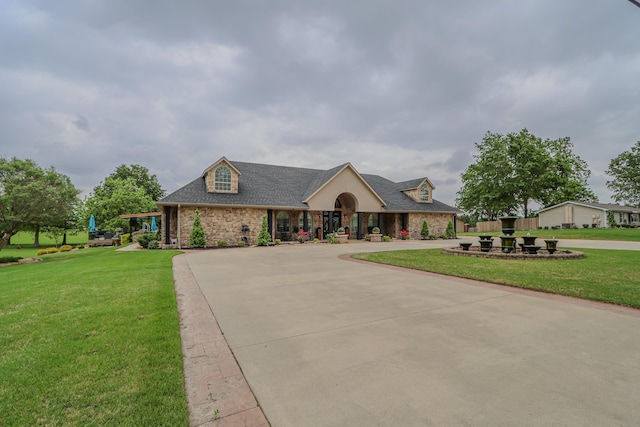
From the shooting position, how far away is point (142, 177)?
47.8 m

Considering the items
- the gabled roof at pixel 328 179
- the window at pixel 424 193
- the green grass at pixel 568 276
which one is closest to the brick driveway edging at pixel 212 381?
the green grass at pixel 568 276

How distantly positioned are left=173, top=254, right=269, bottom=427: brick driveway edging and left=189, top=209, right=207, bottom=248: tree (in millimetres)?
13855

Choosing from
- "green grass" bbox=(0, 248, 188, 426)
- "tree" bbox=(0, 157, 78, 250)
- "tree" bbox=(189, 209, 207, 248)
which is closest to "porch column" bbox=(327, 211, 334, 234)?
"tree" bbox=(189, 209, 207, 248)

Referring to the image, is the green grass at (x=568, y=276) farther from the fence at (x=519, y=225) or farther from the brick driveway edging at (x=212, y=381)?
the fence at (x=519, y=225)

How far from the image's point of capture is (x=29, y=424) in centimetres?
212

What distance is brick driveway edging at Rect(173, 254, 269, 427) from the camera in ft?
7.37

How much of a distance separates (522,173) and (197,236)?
41.8 meters

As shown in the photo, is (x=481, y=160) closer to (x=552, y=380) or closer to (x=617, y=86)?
(x=617, y=86)

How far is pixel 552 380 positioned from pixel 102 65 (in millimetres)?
17627

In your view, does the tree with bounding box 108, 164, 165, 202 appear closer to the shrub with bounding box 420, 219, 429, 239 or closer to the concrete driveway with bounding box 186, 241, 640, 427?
the shrub with bounding box 420, 219, 429, 239

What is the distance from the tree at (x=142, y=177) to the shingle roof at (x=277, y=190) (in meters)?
31.9

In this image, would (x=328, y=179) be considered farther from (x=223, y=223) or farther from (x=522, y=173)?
(x=522, y=173)

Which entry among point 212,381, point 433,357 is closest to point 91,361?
point 212,381

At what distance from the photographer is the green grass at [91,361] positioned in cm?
Result: 226
